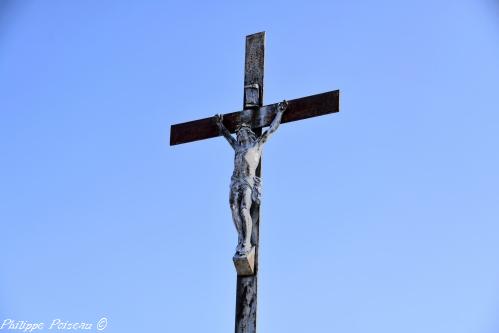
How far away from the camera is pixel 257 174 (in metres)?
11.0

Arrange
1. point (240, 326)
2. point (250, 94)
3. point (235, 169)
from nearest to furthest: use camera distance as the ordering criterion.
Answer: point (240, 326), point (235, 169), point (250, 94)

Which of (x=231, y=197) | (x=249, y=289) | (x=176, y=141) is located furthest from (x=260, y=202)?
(x=176, y=141)

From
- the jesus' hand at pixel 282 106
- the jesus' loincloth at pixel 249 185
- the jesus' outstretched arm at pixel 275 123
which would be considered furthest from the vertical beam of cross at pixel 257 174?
the jesus' hand at pixel 282 106

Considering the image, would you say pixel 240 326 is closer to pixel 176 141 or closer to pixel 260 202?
pixel 260 202

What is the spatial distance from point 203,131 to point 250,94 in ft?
2.68

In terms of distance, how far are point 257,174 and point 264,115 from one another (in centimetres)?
89

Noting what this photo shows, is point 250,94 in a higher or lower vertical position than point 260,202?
higher

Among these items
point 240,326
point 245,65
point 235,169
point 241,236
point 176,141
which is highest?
point 245,65

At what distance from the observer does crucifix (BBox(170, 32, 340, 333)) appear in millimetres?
10344

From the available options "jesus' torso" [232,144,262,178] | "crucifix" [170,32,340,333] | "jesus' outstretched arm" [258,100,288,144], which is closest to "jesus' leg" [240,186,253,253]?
"crucifix" [170,32,340,333]

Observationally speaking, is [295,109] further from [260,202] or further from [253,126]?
[260,202]

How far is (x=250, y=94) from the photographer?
11805mm

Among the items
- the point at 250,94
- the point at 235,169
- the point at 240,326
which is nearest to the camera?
the point at 240,326

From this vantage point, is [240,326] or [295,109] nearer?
[240,326]
